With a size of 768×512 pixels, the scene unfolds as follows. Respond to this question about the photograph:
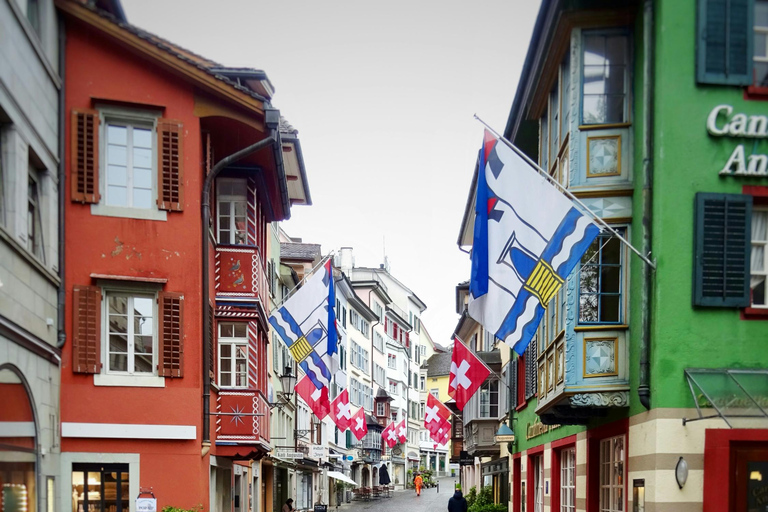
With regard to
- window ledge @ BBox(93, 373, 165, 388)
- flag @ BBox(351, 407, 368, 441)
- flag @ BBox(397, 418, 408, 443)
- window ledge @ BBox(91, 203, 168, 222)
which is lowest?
flag @ BBox(397, 418, 408, 443)

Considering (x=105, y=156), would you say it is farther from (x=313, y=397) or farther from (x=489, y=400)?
(x=489, y=400)

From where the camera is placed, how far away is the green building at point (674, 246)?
42.8ft

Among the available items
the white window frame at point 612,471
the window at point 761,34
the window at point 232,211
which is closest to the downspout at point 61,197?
the window at point 232,211

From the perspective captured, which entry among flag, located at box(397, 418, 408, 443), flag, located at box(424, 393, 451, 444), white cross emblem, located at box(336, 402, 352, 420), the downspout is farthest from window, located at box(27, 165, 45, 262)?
flag, located at box(397, 418, 408, 443)

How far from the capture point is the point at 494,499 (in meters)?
36.5

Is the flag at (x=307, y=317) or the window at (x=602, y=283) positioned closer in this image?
the window at (x=602, y=283)

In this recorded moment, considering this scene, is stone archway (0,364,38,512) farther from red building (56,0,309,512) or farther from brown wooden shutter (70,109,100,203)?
brown wooden shutter (70,109,100,203)

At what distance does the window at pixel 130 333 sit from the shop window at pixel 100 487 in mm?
1673

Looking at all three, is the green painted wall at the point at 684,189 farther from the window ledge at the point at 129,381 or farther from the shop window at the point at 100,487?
the shop window at the point at 100,487

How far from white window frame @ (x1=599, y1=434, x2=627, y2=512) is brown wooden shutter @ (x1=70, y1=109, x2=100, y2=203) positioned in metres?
9.51

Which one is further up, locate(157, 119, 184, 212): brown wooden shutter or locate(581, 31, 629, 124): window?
locate(581, 31, 629, 124): window

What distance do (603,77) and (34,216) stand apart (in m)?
9.07

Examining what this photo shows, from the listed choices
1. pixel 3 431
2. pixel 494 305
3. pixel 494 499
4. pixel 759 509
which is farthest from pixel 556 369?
pixel 494 499

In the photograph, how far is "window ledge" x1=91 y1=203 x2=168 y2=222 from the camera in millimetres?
17391
